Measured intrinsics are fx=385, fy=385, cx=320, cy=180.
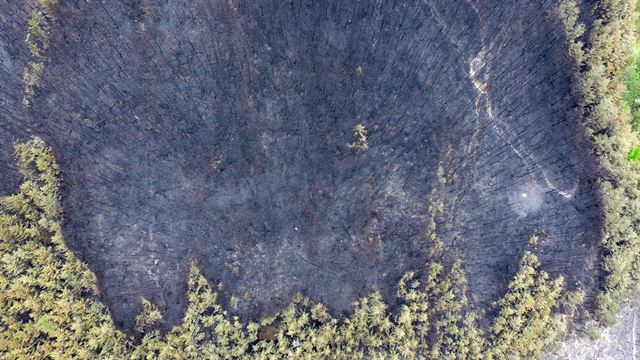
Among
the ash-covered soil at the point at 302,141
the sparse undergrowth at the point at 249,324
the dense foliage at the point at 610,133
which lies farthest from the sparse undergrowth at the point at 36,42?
the dense foliage at the point at 610,133

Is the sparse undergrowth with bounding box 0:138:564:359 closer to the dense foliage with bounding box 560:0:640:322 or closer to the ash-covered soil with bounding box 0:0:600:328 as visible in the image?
the ash-covered soil with bounding box 0:0:600:328

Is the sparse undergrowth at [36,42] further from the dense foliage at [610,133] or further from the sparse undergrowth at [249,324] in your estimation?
the dense foliage at [610,133]

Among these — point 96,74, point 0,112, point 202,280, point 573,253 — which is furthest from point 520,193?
point 0,112

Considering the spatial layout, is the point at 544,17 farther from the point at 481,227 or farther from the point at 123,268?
the point at 123,268

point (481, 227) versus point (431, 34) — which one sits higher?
point (431, 34)

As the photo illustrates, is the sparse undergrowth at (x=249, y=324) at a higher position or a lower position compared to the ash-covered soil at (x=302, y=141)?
lower

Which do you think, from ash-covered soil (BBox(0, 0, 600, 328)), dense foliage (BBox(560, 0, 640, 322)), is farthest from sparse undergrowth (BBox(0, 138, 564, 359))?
dense foliage (BBox(560, 0, 640, 322))
